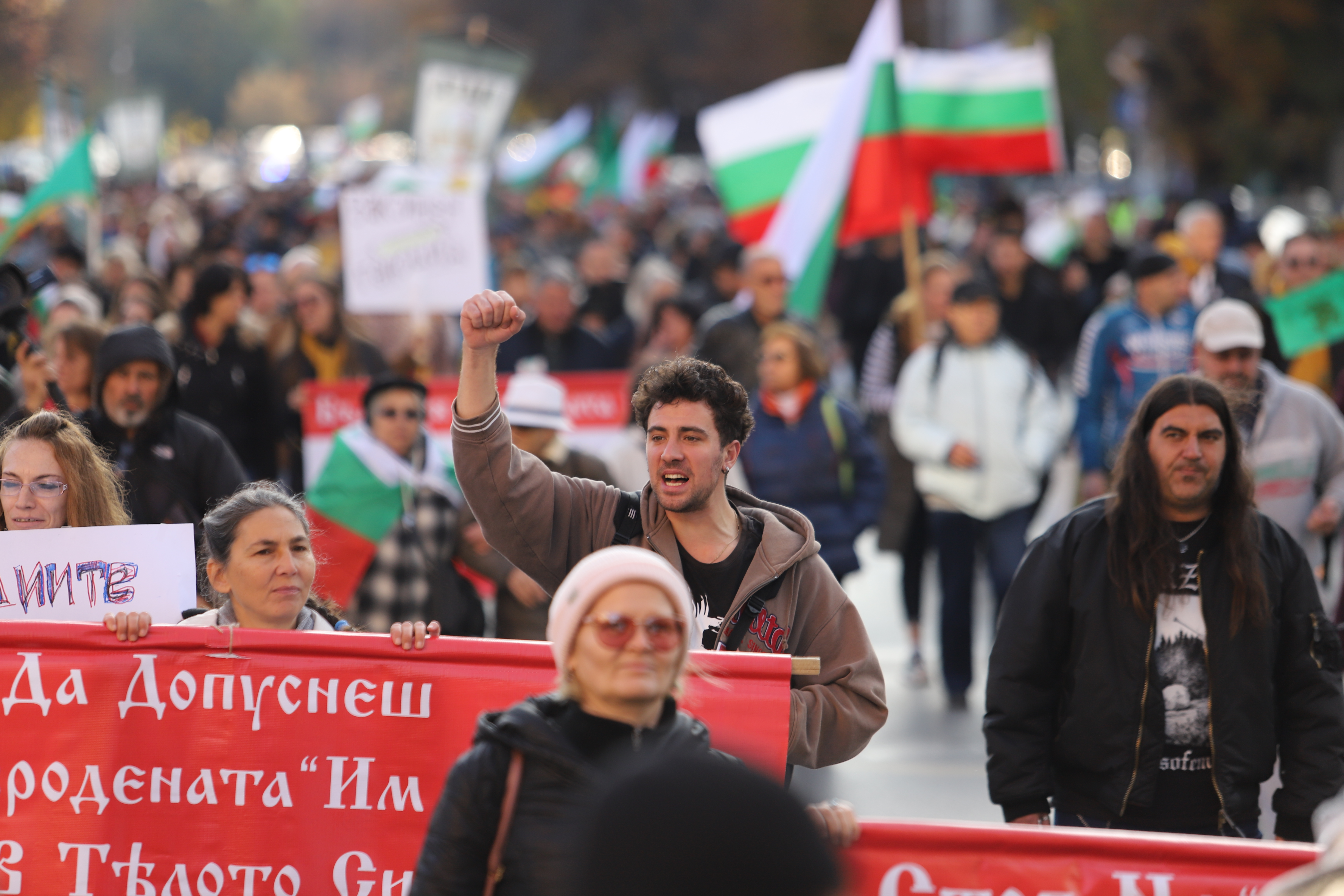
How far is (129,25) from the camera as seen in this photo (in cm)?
7781

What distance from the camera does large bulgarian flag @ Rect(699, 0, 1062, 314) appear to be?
11.2 m

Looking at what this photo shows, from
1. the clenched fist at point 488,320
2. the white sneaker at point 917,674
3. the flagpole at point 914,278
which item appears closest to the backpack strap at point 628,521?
the clenched fist at point 488,320

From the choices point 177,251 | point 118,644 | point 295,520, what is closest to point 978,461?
point 295,520

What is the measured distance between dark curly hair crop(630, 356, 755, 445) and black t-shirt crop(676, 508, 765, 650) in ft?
0.89

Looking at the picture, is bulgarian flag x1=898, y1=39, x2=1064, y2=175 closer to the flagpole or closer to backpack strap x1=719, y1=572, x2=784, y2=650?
the flagpole

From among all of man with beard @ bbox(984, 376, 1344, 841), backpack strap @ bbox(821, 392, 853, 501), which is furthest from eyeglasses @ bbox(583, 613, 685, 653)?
backpack strap @ bbox(821, 392, 853, 501)

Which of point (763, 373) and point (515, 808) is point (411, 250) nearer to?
point (763, 373)

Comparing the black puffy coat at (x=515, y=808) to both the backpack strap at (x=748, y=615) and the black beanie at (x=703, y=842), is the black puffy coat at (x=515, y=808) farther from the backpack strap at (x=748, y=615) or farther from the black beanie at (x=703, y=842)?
the backpack strap at (x=748, y=615)

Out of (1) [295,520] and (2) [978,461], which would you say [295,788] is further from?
(2) [978,461]

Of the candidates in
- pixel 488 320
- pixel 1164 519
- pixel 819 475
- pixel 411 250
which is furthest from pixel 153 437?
pixel 411 250

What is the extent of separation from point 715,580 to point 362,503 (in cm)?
333

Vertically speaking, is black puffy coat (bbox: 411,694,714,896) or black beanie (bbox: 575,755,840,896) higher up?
black beanie (bbox: 575,755,840,896)

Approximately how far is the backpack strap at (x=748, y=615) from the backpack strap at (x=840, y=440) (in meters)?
3.66

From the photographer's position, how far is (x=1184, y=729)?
439cm
